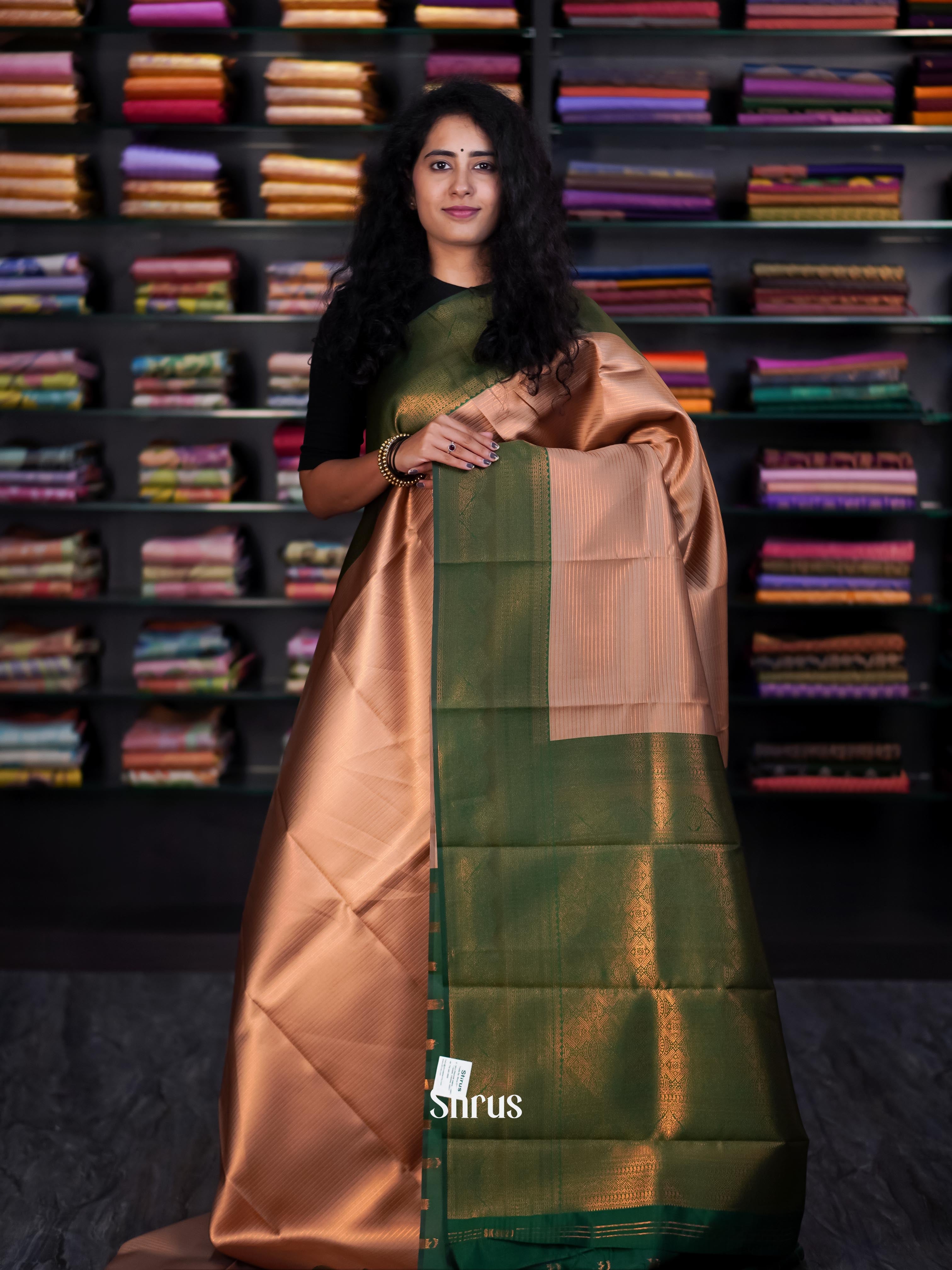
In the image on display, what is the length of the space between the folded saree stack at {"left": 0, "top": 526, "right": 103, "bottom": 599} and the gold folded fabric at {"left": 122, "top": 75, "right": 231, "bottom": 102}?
113 centimetres

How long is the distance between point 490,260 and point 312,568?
155 centimetres

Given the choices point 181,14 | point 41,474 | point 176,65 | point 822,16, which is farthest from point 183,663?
point 822,16

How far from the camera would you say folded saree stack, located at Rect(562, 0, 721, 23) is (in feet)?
9.62

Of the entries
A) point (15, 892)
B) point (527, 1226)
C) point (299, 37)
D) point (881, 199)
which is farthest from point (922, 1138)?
point (299, 37)

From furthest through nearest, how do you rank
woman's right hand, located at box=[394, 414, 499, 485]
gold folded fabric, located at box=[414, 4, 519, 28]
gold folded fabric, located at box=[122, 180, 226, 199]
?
gold folded fabric, located at box=[122, 180, 226, 199]
gold folded fabric, located at box=[414, 4, 519, 28]
woman's right hand, located at box=[394, 414, 499, 485]

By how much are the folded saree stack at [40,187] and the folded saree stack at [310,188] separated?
0.49 m

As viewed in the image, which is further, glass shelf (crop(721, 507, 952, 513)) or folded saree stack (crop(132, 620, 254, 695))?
folded saree stack (crop(132, 620, 254, 695))

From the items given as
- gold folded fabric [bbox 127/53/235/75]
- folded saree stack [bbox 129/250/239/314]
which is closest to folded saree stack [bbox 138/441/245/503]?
folded saree stack [bbox 129/250/239/314]

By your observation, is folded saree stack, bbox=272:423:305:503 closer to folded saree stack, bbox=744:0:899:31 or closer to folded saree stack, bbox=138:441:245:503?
folded saree stack, bbox=138:441:245:503

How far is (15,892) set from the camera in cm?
329

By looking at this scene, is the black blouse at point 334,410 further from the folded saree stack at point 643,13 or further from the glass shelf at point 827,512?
the folded saree stack at point 643,13

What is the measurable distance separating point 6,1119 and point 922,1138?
64.2 inches

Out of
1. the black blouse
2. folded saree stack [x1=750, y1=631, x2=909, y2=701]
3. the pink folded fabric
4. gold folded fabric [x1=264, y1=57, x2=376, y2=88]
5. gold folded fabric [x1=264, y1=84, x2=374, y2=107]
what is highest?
gold folded fabric [x1=264, y1=57, x2=376, y2=88]

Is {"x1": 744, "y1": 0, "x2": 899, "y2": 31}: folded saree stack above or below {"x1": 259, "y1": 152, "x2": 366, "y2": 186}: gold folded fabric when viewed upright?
above
